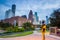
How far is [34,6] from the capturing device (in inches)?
88.8

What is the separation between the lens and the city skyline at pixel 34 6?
2.20 m

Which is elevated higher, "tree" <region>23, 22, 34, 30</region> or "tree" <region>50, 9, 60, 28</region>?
"tree" <region>50, 9, 60, 28</region>

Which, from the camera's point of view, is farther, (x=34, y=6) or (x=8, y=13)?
(x=34, y=6)

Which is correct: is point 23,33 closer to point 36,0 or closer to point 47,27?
point 47,27

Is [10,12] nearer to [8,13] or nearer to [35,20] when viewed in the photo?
[8,13]

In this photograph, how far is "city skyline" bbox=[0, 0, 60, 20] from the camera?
2.20 meters

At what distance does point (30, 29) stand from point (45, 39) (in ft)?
1.10

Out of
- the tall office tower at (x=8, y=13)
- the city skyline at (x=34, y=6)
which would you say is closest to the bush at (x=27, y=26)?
the city skyline at (x=34, y=6)

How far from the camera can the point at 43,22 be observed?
2.20 m

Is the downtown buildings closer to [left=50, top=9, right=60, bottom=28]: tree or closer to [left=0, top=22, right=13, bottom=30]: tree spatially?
[left=0, top=22, right=13, bottom=30]: tree

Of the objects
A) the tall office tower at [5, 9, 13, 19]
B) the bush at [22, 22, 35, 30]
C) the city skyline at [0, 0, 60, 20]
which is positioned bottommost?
the bush at [22, 22, 35, 30]

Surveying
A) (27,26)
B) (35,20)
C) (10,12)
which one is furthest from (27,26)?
(10,12)

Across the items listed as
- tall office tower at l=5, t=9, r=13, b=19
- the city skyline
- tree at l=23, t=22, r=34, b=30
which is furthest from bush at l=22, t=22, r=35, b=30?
tall office tower at l=5, t=9, r=13, b=19

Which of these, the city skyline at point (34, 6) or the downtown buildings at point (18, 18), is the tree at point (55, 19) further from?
the downtown buildings at point (18, 18)
